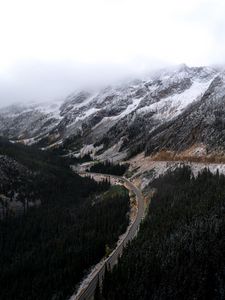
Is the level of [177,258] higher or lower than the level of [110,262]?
higher

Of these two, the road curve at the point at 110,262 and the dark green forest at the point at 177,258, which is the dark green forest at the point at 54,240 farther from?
the dark green forest at the point at 177,258

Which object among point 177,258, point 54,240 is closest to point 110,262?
point 177,258

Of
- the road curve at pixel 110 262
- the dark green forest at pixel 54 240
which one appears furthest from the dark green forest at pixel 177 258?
the dark green forest at pixel 54 240

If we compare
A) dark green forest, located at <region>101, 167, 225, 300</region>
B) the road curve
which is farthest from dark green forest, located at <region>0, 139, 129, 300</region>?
Answer: dark green forest, located at <region>101, 167, 225, 300</region>

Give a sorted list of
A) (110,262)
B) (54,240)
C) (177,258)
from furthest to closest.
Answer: (54,240) → (110,262) → (177,258)

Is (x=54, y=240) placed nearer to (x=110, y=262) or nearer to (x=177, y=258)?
(x=110, y=262)

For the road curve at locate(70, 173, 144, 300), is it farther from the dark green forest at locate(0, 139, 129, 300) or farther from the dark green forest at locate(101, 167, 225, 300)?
the dark green forest at locate(101, 167, 225, 300)

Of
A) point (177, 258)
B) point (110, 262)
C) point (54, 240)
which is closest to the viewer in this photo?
point (177, 258)
